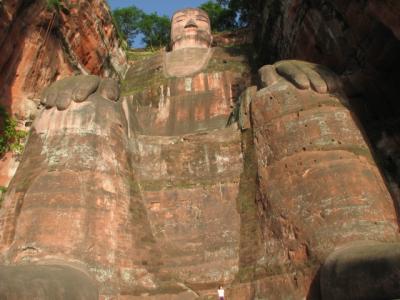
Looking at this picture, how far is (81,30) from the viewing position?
17812mm

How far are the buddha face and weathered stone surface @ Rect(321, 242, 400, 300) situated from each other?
59.0 ft

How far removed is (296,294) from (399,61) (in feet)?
23.0

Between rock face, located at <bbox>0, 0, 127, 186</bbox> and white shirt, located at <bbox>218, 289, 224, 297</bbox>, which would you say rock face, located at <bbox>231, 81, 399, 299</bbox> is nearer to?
white shirt, located at <bbox>218, 289, 224, 297</bbox>

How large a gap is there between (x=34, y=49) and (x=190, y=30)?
1201 cm

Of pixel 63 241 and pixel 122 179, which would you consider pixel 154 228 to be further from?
pixel 63 241

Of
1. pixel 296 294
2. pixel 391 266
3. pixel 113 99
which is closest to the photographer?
pixel 391 266

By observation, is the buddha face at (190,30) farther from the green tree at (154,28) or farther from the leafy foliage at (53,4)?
the green tree at (154,28)

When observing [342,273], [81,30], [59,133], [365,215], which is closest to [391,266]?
[342,273]

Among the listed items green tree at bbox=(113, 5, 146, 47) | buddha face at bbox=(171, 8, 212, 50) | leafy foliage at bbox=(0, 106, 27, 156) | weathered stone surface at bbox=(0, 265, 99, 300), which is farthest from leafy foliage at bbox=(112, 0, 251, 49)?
weathered stone surface at bbox=(0, 265, 99, 300)

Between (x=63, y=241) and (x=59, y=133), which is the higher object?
(x=59, y=133)

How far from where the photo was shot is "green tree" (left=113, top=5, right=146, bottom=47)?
3772cm

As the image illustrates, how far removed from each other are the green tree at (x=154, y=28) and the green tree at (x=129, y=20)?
1.31 feet

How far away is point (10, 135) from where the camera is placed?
40.6 feet

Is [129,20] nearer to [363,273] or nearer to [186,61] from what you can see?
[186,61]
